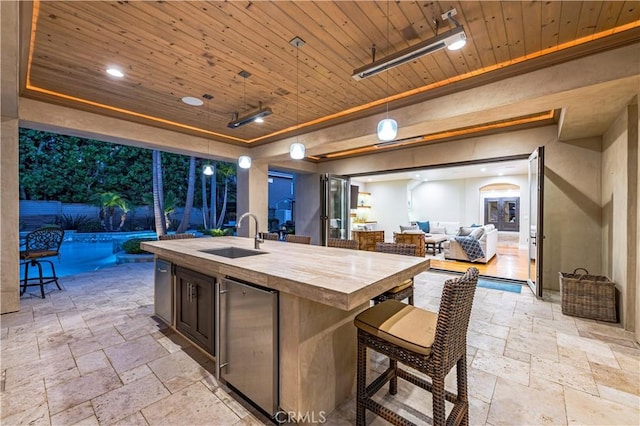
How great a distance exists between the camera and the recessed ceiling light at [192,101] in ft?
12.1

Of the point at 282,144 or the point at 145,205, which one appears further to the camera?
the point at 145,205

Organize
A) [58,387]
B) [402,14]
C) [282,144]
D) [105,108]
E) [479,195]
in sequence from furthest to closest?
1. [479,195]
2. [282,144]
3. [105,108]
4. [402,14]
5. [58,387]

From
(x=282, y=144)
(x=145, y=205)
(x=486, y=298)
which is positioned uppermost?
(x=282, y=144)

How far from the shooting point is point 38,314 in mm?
3279

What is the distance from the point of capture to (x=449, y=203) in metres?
11.0

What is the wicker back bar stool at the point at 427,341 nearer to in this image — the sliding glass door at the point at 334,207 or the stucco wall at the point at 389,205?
the sliding glass door at the point at 334,207

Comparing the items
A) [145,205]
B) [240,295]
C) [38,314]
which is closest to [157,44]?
[240,295]

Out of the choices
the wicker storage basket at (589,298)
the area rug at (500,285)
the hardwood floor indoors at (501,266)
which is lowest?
the area rug at (500,285)

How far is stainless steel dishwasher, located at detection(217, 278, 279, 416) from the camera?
64.0 inches

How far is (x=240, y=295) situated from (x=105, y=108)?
13.3 ft

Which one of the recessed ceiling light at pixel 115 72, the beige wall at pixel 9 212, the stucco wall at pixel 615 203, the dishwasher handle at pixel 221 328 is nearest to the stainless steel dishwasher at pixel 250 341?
the dishwasher handle at pixel 221 328

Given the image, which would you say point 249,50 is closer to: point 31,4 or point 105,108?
point 31,4

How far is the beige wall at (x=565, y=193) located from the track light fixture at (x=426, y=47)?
357cm

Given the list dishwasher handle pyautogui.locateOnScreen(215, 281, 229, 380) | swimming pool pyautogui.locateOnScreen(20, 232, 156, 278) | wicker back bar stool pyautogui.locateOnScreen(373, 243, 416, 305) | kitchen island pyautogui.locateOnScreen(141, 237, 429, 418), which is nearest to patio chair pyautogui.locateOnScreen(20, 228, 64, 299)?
swimming pool pyautogui.locateOnScreen(20, 232, 156, 278)
